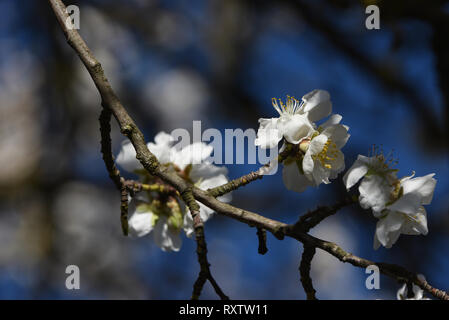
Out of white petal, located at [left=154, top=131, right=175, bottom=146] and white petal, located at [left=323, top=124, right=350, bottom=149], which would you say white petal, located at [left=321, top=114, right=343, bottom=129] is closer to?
white petal, located at [left=323, top=124, right=350, bottom=149]

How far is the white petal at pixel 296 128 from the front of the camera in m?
0.87

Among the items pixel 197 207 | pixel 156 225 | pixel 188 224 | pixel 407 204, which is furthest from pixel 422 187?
pixel 156 225

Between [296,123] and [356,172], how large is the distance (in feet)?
0.46

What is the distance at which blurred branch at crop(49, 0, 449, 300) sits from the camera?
666 millimetres

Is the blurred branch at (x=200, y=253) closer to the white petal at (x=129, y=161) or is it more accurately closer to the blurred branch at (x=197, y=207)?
the blurred branch at (x=197, y=207)

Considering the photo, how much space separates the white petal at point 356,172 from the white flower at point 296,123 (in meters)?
0.10

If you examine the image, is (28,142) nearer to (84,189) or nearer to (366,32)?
(84,189)

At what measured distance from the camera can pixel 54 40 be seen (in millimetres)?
2850

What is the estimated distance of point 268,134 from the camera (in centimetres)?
88

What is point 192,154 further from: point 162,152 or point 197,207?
point 197,207

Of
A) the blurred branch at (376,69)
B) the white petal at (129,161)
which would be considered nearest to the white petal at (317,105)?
the white petal at (129,161)

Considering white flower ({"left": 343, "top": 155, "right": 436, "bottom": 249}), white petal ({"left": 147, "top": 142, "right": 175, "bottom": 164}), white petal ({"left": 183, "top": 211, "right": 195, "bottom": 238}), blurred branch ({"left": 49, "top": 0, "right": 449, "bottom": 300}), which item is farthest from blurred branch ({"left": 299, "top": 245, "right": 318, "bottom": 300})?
white petal ({"left": 147, "top": 142, "right": 175, "bottom": 164})
